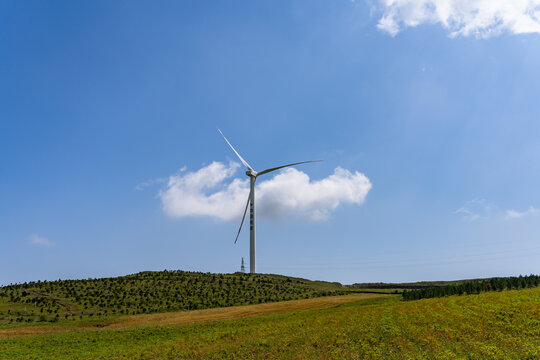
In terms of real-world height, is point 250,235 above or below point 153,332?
above

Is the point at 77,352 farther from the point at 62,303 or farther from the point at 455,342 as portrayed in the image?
the point at 62,303

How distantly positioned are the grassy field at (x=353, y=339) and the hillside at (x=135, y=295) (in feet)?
79.9

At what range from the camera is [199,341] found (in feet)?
141

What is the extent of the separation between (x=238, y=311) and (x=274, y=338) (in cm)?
3602

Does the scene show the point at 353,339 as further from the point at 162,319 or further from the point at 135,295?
the point at 135,295

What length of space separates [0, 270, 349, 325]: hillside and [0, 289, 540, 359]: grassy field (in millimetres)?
24367

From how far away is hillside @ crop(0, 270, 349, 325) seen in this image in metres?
77.6

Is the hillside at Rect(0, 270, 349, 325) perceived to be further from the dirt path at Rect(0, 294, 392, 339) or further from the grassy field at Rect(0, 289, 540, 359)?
the grassy field at Rect(0, 289, 540, 359)

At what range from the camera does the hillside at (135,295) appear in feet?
255

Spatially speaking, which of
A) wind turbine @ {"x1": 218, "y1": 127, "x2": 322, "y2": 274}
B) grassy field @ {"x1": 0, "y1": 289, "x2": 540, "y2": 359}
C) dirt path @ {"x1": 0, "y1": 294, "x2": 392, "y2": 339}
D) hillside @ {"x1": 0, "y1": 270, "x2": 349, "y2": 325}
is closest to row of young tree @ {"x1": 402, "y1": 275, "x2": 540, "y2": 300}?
dirt path @ {"x1": 0, "y1": 294, "x2": 392, "y2": 339}

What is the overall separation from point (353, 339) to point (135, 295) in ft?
229

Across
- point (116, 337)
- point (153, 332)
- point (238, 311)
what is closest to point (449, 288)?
point (238, 311)

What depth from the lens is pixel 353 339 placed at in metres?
35.4

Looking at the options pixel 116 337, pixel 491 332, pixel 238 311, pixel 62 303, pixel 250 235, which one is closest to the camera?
pixel 491 332
